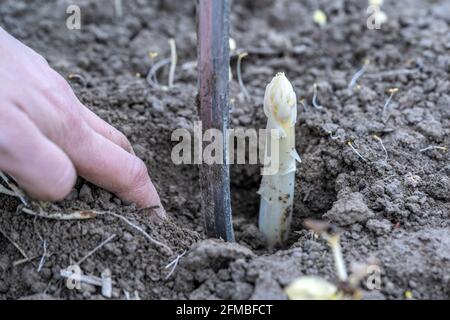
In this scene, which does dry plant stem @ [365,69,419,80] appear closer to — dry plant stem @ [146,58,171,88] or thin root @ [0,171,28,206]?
dry plant stem @ [146,58,171,88]

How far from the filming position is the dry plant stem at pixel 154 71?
253 centimetres

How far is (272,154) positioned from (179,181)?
479mm

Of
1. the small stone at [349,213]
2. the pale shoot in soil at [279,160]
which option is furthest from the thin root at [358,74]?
the small stone at [349,213]

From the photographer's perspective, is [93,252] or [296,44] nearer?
[93,252]

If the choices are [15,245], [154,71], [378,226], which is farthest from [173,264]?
[154,71]

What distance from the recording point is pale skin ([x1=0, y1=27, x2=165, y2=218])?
1.52 metres

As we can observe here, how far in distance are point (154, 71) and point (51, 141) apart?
42.5 inches

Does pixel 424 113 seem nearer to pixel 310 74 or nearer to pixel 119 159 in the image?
pixel 310 74

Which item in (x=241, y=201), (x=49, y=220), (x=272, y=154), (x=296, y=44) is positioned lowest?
(x=241, y=201)

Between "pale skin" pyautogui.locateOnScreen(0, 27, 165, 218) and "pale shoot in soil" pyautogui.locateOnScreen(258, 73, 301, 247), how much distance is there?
379 mm

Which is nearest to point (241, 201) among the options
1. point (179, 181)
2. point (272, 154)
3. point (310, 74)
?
point (179, 181)

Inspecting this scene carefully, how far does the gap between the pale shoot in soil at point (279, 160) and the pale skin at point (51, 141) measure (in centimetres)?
38

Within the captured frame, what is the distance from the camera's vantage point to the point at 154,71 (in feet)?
8.65

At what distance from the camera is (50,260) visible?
1.72 metres
